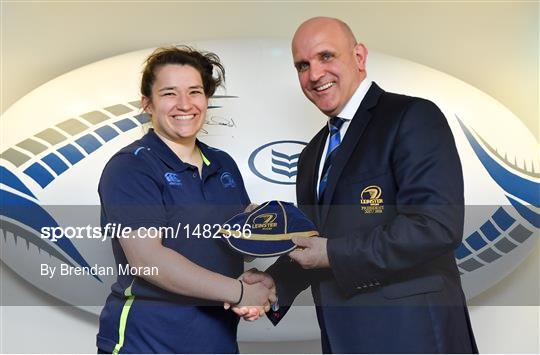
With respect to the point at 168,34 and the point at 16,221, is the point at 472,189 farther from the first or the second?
the point at 16,221

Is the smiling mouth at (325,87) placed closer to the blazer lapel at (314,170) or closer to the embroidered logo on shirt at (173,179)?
the blazer lapel at (314,170)

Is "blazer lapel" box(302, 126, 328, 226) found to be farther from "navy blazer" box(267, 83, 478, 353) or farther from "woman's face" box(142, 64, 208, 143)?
"woman's face" box(142, 64, 208, 143)

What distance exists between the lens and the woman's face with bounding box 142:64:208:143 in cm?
140

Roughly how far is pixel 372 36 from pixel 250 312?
89cm

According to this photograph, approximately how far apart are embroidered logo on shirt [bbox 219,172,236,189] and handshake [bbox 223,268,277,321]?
167mm

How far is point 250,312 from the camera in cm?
136

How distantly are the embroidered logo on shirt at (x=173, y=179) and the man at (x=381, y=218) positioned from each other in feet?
0.72

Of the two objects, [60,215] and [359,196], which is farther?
[60,215]

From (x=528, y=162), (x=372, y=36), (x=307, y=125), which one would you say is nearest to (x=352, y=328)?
(x=307, y=125)

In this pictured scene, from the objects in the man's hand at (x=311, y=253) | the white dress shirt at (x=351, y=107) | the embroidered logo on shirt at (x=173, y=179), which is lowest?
the man's hand at (x=311, y=253)

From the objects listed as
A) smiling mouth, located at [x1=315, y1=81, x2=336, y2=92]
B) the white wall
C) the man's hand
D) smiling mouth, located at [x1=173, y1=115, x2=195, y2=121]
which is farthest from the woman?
the white wall

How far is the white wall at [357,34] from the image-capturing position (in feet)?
6.15

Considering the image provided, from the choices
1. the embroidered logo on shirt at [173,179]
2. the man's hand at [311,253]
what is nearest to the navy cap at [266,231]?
the man's hand at [311,253]

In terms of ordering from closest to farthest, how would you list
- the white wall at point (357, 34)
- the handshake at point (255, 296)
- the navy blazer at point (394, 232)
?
the navy blazer at point (394, 232)
the handshake at point (255, 296)
the white wall at point (357, 34)
